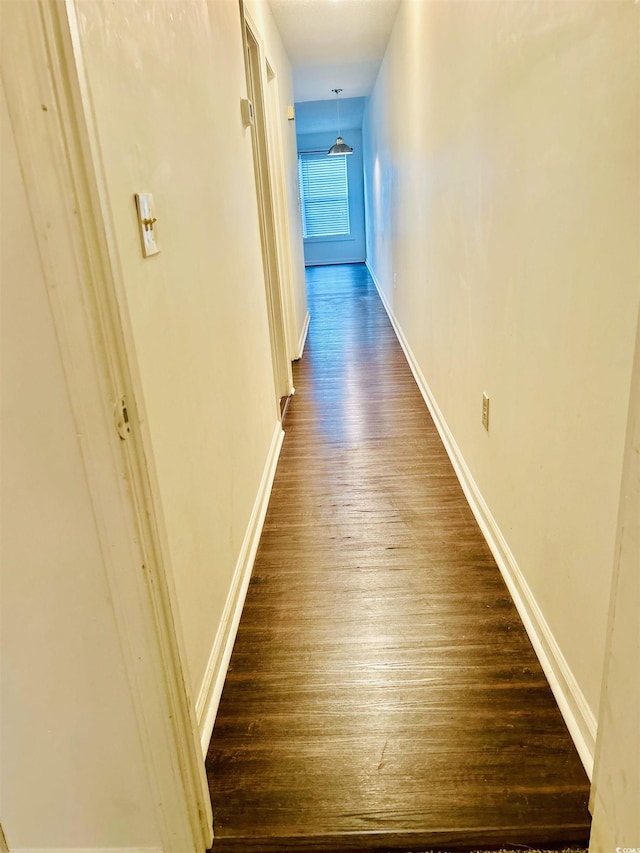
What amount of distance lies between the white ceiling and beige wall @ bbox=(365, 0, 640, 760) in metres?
1.40

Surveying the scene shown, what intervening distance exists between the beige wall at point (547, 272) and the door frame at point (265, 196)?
91cm

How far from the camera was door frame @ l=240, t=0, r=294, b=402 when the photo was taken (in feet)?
9.84

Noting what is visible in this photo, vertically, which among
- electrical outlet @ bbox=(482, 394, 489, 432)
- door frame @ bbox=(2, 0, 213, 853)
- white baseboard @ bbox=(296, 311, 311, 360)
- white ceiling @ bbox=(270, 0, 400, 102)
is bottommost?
white baseboard @ bbox=(296, 311, 311, 360)

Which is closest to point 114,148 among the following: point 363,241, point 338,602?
point 338,602

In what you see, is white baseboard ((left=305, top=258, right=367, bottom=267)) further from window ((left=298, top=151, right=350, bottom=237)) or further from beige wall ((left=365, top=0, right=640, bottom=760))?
beige wall ((left=365, top=0, right=640, bottom=760))

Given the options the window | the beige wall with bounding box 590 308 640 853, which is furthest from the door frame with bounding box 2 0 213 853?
the window

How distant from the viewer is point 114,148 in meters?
1.03

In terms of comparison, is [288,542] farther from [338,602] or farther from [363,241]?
[363,241]

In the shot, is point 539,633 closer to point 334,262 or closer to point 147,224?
point 147,224

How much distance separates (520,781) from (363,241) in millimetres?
10374

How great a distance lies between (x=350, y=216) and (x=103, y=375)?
1039cm

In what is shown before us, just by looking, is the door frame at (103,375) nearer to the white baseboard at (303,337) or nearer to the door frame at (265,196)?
the door frame at (265,196)

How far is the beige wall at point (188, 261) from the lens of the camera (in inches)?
42.4

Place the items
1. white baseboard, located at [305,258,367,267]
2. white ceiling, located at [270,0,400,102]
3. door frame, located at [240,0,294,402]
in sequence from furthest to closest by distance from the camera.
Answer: white baseboard, located at [305,258,367,267] → white ceiling, located at [270,0,400,102] → door frame, located at [240,0,294,402]
